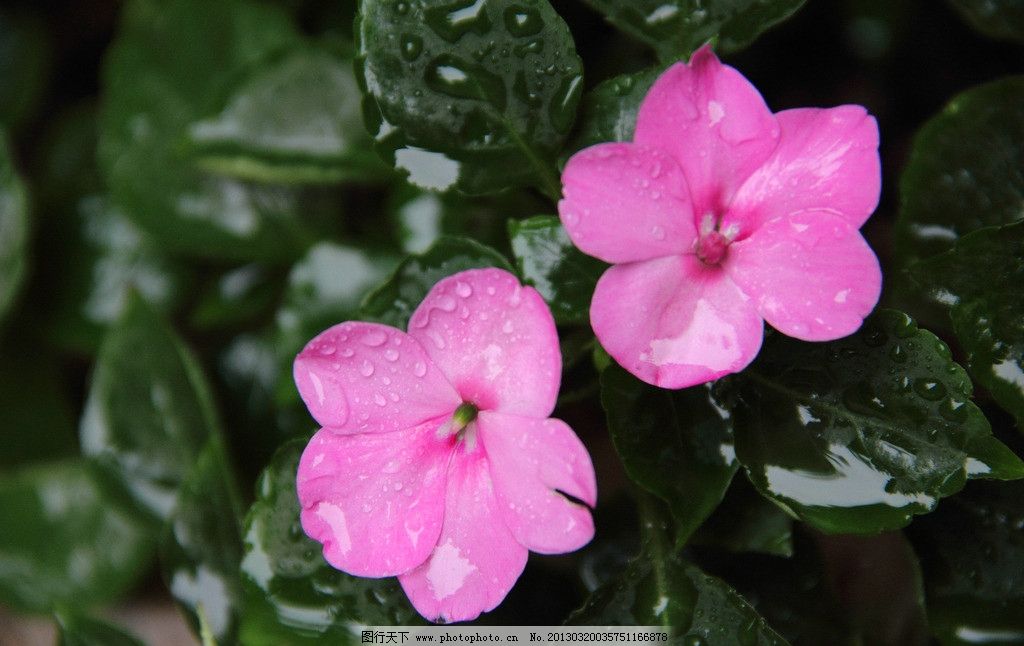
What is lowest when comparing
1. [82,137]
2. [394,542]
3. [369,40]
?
[82,137]

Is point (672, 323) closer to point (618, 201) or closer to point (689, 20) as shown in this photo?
point (618, 201)

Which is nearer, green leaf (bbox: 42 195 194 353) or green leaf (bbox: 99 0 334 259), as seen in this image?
green leaf (bbox: 99 0 334 259)

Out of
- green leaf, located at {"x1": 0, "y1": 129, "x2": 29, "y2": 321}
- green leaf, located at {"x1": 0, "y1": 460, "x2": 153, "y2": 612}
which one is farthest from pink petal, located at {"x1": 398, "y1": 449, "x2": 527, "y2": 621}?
green leaf, located at {"x1": 0, "y1": 129, "x2": 29, "y2": 321}

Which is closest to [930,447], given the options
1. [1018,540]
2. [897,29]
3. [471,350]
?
[1018,540]

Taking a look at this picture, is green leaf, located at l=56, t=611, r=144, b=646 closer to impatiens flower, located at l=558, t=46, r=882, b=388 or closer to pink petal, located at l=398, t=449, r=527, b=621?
pink petal, located at l=398, t=449, r=527, b=621

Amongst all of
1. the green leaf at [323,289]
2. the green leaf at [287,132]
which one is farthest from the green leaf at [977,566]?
the green leaf at [287,132]

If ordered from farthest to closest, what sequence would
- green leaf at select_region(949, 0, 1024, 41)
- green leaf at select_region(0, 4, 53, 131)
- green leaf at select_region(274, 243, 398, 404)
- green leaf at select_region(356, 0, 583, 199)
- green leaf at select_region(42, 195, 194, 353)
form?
green leaf at select_region(0, 4, 53, 131) → green leaf at select_region(42, 195, 194, 353) → green leaf at select_region(274, 243, 398, 404) → green leaf at select_region(949, 0, 1024, 41) → green leaf at select_region(356, 0, 583, 199)

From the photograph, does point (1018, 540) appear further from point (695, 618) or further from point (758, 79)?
point (758, 79)

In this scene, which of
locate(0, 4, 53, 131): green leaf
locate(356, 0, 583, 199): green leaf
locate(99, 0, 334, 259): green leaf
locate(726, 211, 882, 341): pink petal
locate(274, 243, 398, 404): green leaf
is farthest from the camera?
locate(0, 4, 53, 131): green leaf
